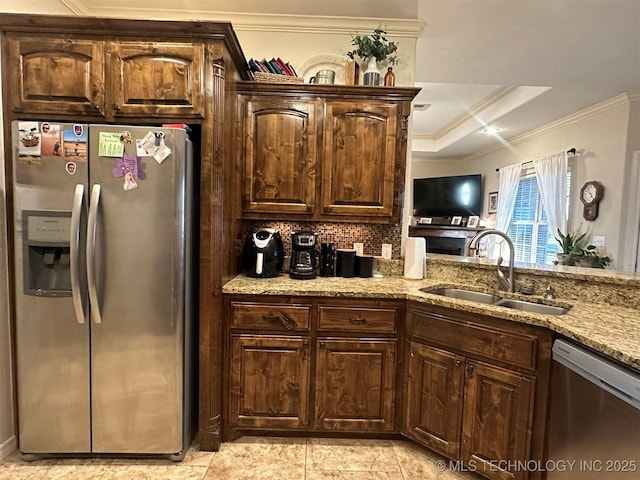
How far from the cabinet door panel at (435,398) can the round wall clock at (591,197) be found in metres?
3.61

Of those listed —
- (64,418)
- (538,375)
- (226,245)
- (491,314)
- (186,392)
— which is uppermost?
(226,245)

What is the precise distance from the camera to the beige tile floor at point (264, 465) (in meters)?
1.80

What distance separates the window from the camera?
4.97 m

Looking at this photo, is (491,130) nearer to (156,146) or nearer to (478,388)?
(478,388)

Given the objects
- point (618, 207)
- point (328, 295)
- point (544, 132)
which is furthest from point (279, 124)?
point (544, 132)

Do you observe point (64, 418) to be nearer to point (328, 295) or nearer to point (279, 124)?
point (328, 295)

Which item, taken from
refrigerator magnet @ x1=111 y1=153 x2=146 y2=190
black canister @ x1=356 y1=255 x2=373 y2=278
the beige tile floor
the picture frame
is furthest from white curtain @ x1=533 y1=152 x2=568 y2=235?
refrigerator magnet @ x1=111 y1=153 x2=146 y2=190

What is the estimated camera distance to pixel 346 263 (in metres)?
2.41

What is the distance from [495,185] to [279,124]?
530cm

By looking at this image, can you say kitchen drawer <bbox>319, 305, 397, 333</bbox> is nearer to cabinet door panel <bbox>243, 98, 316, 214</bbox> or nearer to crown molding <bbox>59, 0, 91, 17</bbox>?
cabinet door panel <bbox>243, 98, 316, 214</bbox>

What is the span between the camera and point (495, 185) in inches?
247

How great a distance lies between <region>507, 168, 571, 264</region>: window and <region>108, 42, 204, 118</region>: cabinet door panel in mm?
4932
